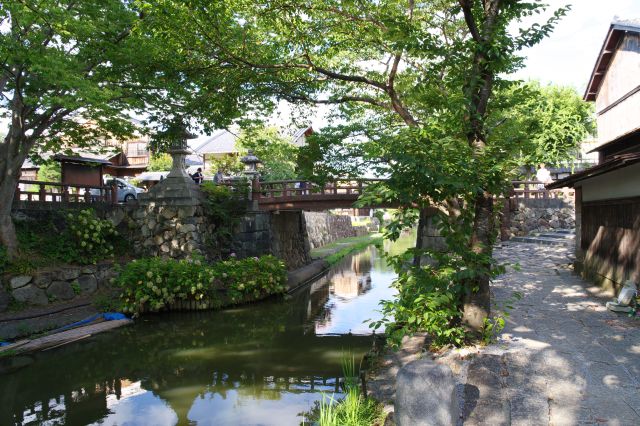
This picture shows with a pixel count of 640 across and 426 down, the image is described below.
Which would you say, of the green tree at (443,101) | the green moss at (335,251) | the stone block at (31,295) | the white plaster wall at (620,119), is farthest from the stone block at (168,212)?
the white plaster wall at (620,119)

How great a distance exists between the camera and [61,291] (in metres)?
13.2

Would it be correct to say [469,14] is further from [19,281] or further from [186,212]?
[186,212]

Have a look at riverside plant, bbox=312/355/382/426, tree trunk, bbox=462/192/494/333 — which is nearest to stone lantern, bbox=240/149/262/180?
tree trunk, bbox=462/192/494/333

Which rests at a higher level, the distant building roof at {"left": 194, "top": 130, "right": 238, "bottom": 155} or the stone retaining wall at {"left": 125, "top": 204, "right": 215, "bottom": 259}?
the distant building roof at {"left": 194, "top": 130, "right": 238, "bottom": 155}

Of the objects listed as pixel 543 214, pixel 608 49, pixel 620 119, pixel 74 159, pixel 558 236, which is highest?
pixel 608 49

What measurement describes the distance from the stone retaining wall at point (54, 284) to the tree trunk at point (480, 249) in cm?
1165

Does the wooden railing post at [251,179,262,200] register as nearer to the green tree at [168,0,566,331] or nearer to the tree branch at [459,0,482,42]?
the green tree at [168,0,566,331]

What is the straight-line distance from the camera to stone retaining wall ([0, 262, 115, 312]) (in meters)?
12.1

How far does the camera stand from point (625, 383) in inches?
201

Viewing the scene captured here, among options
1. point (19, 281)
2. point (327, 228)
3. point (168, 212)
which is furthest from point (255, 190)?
point (327, 228)

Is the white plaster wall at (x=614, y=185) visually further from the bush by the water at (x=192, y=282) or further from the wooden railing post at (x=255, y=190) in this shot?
the wooden railing post at (x=255, y=190)

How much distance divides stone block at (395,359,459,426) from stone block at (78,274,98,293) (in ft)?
41.2

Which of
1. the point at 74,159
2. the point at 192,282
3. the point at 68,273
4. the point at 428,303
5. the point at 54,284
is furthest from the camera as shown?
the point at 74,159

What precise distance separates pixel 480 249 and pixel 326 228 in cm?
3113
